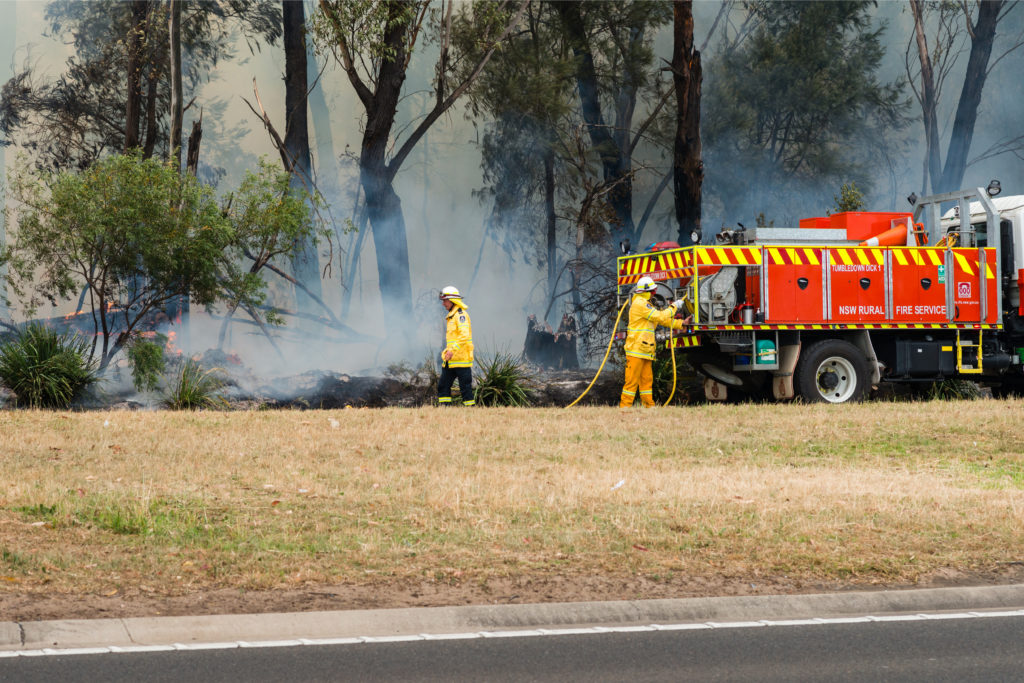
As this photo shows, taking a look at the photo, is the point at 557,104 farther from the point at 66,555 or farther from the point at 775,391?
the point at 66,555

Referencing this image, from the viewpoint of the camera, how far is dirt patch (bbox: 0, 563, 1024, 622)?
568cm

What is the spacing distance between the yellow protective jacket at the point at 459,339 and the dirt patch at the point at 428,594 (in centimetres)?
902

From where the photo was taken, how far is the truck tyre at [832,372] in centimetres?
1537

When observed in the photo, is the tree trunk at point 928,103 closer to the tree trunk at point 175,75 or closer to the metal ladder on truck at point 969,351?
the metal ladder on truck at point 969,351

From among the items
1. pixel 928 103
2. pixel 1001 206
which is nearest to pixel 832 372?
pixel 1001 206

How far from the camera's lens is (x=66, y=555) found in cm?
648

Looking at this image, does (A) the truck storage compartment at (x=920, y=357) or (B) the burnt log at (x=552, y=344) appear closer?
(A) the truck storage compartment at (x=920, y=357)

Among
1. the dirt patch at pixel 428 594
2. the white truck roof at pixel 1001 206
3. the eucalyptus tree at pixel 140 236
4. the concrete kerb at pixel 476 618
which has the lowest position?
the concrete kerb at pixel 476 618

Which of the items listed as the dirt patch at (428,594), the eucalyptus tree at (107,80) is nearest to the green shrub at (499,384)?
the eucalyptus tree at (107,80)

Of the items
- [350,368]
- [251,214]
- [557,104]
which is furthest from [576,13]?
[251,214]

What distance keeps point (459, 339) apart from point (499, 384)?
5.45 ft

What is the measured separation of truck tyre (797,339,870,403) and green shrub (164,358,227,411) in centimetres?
→ 772

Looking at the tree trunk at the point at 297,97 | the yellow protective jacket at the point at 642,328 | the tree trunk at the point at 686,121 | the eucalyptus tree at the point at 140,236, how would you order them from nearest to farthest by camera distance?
the yellow protective jacket at the point at 642,328
the eucalyptus tree at the point at 140,236
the tree trunk at the point at 686,121
the tree trunk at the point at 297,97

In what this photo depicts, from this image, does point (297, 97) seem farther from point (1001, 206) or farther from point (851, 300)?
point (1001, 206)
